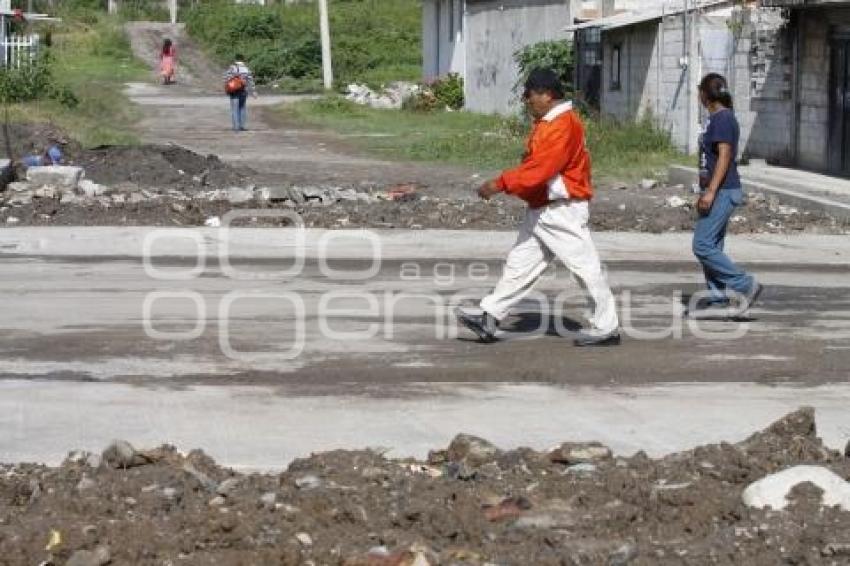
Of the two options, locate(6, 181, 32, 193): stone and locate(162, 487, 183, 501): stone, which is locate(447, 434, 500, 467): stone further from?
locate(6, 181, 32, 193): stone

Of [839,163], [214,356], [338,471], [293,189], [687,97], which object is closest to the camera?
[338,471]

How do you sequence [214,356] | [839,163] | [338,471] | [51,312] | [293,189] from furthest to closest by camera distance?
[839,163]
[293,189]
[51,312]
[214,356]
[338,471]

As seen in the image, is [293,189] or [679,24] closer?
[293,189]

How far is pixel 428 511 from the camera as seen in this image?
673cm

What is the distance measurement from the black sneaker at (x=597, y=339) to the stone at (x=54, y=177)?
38.1ft

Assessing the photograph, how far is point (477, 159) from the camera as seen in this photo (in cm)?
3041

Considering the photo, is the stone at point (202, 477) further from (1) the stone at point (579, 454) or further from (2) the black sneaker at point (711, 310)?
(2) the black sneaker at point (711, 310)

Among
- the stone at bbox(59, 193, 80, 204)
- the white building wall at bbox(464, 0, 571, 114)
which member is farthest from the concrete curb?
the white building wall at bbox(464, 0, 571, 114)

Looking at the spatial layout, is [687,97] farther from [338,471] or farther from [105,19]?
[105,19]

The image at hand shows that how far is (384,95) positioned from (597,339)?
136 ft

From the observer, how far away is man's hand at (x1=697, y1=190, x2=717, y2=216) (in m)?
12.6

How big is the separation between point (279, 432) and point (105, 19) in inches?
2750

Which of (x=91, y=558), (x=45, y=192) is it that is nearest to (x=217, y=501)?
(x=91, y=558)

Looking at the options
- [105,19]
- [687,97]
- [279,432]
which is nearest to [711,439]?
[279,432]
